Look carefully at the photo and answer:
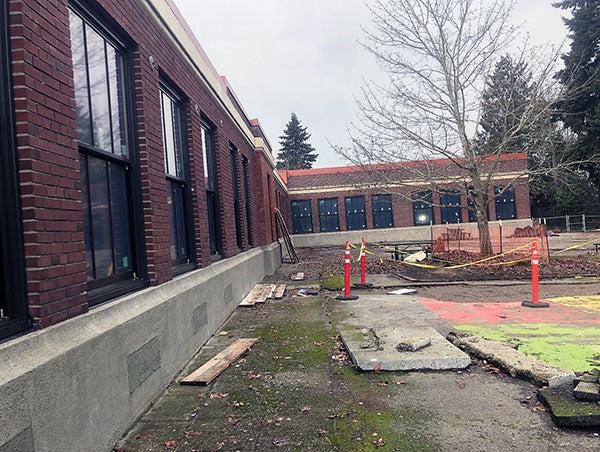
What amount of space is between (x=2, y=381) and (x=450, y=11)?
1698 cm

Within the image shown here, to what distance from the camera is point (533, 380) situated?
15.2ft

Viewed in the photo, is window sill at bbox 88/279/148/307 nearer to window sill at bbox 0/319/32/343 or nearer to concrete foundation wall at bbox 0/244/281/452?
concrete foundation wall at bbox 0/244/281/452

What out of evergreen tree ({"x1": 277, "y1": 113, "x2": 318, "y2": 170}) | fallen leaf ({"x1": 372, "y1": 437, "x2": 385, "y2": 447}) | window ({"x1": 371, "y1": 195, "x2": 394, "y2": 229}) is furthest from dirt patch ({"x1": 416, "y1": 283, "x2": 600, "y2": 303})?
evergreen tree ({"x1": 277, "y1": 113, "x2": 318, "y2": 170})

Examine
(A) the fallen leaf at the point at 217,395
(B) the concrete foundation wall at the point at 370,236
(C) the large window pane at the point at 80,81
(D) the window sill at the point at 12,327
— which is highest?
(C) the large window pane at the point at 80,81

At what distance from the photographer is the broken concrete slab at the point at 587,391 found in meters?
3.79

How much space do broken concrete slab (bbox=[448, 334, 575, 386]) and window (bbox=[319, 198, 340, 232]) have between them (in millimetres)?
30770

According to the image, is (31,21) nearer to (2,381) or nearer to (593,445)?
(2,381)

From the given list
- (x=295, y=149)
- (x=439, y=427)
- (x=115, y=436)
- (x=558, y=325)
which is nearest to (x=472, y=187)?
(x=558, y=325)

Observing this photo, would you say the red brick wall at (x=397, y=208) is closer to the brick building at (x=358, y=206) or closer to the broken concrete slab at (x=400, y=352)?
the brick building at (x=358, y=206)

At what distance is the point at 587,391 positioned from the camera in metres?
3.82

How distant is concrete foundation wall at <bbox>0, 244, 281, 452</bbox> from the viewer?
2.60 meters

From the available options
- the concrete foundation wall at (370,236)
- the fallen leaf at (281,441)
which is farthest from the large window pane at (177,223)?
the concrete foundation wall at (370,236)

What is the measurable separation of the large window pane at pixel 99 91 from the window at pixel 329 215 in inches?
1291

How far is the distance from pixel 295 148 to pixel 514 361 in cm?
7050
